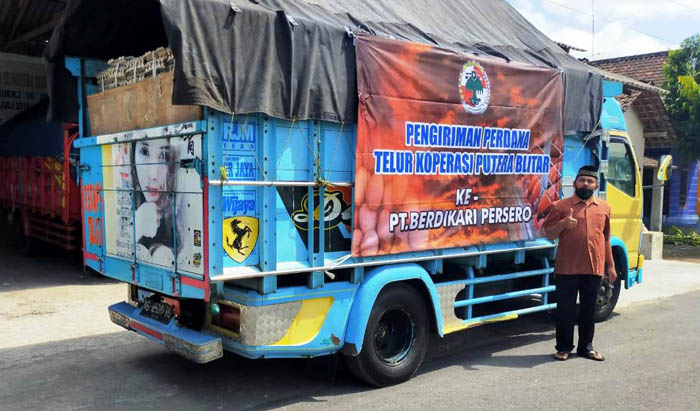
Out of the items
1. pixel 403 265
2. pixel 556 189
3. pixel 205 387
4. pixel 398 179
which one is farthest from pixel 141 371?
pixel 556 189

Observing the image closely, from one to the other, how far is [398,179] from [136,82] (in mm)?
2338

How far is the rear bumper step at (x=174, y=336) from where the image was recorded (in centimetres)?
422

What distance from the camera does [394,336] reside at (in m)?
5.21

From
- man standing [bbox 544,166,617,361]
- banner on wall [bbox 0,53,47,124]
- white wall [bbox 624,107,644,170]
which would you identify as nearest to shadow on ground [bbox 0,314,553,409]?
man standing [bbox 544,166,617,361]

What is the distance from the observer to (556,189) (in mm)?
6523

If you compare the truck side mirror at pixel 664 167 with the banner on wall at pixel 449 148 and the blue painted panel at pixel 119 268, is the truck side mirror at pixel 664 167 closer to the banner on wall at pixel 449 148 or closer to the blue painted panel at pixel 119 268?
the banner on wall at pixel 449 148

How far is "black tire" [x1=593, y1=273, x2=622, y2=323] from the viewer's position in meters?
7.34

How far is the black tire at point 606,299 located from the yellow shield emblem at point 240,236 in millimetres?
4929

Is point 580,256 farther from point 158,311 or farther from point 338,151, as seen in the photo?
point 158,311

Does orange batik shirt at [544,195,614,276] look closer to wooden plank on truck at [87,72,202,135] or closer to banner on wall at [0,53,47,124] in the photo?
wooden plank on truck at [87,72,202,135]

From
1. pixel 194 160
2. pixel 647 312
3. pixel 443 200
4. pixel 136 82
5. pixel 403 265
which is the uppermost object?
pixel 136 82

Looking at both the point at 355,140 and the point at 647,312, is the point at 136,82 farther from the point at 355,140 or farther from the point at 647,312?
the point at 647,312

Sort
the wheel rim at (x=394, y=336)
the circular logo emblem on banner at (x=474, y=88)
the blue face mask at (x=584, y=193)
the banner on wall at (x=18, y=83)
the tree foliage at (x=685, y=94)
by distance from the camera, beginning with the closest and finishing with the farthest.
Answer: the wheel rim at (x=394, y=336) < the circular logo emblem on banner at (x=474, y=88) < the blue face mask at (x=584, y=193) < the banner on wall at (x=18, y=83) < the tree foliage at (x=685, y=94)

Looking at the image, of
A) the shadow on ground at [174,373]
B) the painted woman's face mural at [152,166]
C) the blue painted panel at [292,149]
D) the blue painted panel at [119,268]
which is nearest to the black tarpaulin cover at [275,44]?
the blue painted panel at [292,149]
